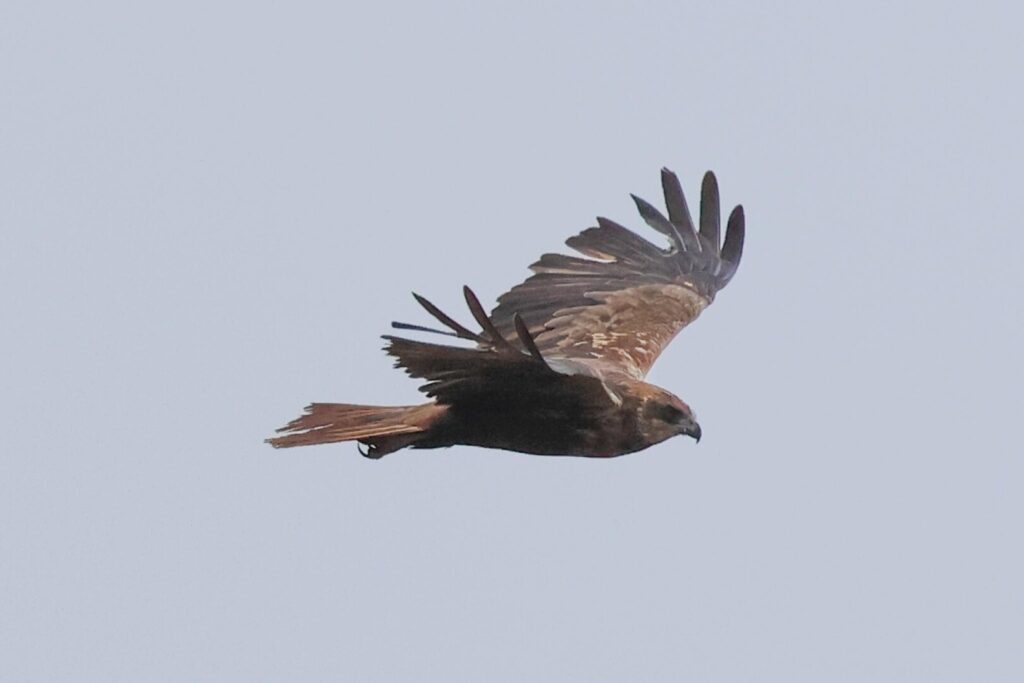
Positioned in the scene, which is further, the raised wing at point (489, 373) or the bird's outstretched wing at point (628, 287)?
the bird's outstretched wing at point (628, 287)

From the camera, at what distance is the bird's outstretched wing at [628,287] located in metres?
10.3

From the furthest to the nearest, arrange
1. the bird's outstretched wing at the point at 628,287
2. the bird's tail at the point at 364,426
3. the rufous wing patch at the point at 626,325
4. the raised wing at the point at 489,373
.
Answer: the bird's outstretched wing at the point at 628,287, the rufous wing patch at the point at 626,325, the bird's tail at the point at 364,426, the raised wing at the point at 489,373

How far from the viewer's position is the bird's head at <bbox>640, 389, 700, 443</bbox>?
29.0 feet

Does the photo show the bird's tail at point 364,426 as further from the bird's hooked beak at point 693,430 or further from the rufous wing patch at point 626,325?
the rufous wing patch at point 626,325

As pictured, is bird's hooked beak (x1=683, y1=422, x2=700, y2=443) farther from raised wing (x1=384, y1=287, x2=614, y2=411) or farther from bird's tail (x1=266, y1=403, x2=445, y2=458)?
bird's tail (x1=266, y1=403, x2=445, y2=458)

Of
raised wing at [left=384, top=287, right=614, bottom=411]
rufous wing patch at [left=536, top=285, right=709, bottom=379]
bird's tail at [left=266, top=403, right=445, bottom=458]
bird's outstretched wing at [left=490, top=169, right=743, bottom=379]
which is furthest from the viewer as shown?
bird's outstretched wing at [left=490, top=169, right=743, bottom=379]

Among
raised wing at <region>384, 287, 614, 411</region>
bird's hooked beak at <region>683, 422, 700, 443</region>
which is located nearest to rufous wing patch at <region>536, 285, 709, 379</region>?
bird's hooked beak at <region>683, 422, 700, 443</region>

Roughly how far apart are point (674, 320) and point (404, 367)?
3006 millimetres

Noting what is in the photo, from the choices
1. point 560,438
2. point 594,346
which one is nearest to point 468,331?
point 560,438

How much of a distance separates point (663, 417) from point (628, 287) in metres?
2.20

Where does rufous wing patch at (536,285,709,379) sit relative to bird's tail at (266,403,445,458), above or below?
above

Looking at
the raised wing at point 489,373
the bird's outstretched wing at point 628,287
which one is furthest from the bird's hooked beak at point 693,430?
the bird's outstretched wing at point 628,287

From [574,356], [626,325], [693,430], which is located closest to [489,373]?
[693,430]

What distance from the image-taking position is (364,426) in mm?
8781
